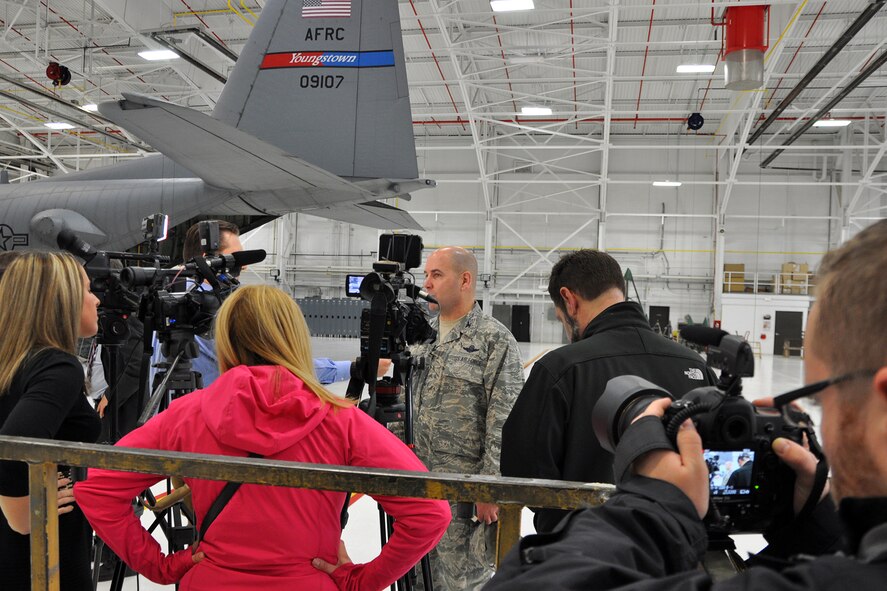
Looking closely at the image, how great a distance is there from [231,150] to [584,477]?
4.12 meters

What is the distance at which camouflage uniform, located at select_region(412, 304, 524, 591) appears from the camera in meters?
2.83

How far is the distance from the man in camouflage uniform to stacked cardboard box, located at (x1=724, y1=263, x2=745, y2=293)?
21270mm

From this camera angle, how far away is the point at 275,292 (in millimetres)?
1803

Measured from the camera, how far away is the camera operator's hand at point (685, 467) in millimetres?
813

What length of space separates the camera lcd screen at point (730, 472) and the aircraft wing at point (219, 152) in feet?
13.5

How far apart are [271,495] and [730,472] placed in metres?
1.08

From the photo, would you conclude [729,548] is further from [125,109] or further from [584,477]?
[125,109]

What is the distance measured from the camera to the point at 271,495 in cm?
157

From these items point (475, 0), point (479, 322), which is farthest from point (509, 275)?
point (479, 322)

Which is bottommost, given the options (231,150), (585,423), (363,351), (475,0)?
(585,423)

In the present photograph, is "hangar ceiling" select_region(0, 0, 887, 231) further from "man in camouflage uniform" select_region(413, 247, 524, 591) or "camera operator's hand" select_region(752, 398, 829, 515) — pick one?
"camera operator's hand" select_region(752, 398, 829, 515)

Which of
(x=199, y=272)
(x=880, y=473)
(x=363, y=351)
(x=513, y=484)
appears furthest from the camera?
(x=199, y=272)

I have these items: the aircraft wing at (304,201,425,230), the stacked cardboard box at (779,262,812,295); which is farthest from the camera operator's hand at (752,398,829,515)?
the stacked cardboard box at (779,262,812,295)

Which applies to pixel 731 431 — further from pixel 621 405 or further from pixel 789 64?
pixel 789 64
